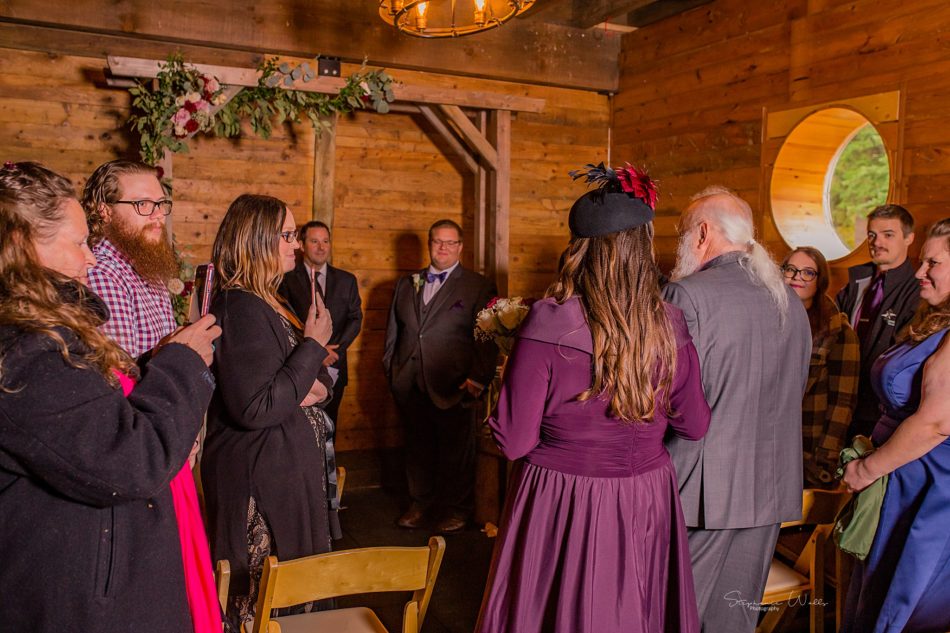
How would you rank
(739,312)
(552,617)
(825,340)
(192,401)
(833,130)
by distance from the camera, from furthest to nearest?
(833,130) → (825,340) → (739,312) → (552,617) → (192,401)

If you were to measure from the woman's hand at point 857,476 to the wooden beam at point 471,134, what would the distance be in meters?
3.78

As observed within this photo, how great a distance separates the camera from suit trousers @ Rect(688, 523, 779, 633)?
2.43 m

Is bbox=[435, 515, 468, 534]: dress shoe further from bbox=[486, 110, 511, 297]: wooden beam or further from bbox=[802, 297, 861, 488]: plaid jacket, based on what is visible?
bbox=[802, 297, 861, 488]: plaid jacket

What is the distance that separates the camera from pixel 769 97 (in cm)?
530

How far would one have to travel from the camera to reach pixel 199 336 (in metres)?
1.59

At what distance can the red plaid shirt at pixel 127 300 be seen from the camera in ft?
6.77

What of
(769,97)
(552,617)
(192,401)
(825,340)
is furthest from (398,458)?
(192,401)

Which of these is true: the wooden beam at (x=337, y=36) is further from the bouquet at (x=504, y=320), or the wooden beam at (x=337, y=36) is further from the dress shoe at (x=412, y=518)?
the dress shoe at (x=412, y=518)

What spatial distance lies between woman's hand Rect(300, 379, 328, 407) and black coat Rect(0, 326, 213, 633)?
0.88m

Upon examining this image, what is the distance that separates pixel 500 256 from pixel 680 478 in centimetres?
349

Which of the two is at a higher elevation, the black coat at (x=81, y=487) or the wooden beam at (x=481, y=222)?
the wooden beam at (x=481, y=222)

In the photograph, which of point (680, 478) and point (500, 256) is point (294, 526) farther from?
point (500, 256)

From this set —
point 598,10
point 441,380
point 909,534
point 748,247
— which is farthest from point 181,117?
point 909,534

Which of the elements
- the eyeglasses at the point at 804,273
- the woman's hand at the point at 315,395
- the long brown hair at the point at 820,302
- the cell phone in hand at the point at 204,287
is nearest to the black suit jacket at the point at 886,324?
the long brown hair at the point at 820,302
